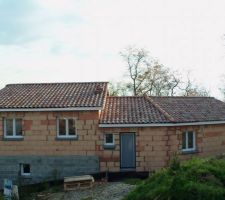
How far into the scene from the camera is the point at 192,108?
2619cm

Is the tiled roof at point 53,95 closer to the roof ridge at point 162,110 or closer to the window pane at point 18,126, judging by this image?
the window pane at point 18,126

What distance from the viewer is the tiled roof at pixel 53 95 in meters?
23.6

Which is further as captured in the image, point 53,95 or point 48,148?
point 53,95

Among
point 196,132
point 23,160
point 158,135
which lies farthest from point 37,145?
point 196,132

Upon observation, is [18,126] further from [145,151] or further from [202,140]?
[202,140]

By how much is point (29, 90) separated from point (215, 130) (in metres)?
12.2

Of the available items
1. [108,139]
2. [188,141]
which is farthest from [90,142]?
[188,141]

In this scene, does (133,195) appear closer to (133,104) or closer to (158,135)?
(158,135)

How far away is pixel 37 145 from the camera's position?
2370cm

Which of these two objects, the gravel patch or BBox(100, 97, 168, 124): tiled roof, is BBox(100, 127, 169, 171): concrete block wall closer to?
BBox(100, 97, 168, 124): tiled roof

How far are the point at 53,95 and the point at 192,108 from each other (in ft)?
28.7

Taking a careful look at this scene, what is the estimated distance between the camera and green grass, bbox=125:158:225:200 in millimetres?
12781

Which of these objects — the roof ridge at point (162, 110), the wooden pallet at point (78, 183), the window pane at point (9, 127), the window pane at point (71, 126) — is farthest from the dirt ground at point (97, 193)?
the roof ridge at point (162, 110)

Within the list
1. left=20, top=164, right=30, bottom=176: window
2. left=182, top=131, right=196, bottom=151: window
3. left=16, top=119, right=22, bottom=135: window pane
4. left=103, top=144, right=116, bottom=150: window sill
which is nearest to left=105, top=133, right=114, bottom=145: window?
left=103, top=144, right=116, bottom=150: window sill
